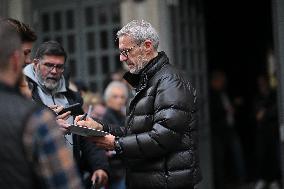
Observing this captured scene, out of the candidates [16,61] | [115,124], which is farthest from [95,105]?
[16,61]

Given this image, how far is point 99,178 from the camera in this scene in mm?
4047

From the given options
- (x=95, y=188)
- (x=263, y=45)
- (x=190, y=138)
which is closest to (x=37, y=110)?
(x=190, y=138)

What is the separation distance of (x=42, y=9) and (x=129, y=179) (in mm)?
4892

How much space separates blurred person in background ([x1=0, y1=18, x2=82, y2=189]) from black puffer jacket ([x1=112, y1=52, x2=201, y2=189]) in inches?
43.3

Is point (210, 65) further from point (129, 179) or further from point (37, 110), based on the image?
point (37, 110)

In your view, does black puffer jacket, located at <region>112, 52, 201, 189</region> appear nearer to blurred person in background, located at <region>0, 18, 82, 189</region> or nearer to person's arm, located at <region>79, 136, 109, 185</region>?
person's arm, located at <region>79, 136, 109, 185</region>

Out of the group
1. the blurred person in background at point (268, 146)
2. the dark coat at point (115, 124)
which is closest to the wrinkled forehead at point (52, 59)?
the dark coat at point (115, 124)

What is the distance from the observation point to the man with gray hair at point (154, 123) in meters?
3.22

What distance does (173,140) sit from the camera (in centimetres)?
322

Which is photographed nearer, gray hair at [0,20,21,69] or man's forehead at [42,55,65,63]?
gray hair at [0,20,21,69]

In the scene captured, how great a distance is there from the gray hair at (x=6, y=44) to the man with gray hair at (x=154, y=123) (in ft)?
4.01

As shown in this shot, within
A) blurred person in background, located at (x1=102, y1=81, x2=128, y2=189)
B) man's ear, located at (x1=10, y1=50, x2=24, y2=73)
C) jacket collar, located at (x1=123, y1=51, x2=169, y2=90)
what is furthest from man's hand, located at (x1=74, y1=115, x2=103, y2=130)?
blurred person in background, located at (x1=102, y1=81, x2=128, y2=189)

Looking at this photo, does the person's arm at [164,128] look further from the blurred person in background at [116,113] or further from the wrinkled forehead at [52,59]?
the blurred person in background at [116,113]

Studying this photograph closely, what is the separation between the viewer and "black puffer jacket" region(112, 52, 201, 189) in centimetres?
321
